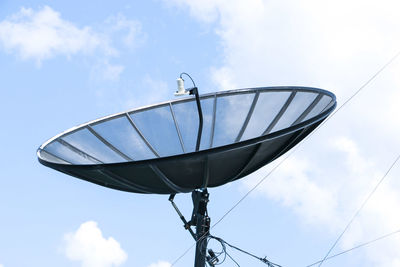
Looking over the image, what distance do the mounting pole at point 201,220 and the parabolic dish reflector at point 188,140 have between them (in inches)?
9.8

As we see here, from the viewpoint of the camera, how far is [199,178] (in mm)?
14852

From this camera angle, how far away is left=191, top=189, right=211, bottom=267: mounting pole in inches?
617

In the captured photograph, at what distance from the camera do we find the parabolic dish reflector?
551 inches

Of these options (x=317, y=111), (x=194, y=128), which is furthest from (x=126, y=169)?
(x=194, y=128)

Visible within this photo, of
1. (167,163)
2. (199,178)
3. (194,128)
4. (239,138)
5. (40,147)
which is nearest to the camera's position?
(167,163)

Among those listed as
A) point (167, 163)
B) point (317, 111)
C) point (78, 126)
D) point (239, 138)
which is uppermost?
point (78, 126)

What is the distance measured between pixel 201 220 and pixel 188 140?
11.4ft

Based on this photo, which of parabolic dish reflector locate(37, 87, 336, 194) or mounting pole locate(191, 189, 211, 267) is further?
mounting pole locate(191, 189, 211, 267)

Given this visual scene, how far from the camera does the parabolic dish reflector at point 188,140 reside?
14.0 m

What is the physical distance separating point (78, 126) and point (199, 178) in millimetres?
4800

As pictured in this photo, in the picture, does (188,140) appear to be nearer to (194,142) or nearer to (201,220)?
(194,142)

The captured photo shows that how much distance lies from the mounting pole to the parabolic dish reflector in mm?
248

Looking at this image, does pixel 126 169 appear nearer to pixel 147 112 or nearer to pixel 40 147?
pixel 40 147

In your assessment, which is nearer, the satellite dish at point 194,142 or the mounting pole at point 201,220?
the satellite dish at point 194,142
